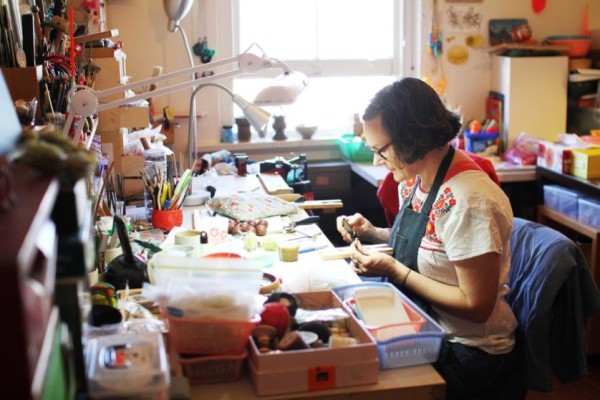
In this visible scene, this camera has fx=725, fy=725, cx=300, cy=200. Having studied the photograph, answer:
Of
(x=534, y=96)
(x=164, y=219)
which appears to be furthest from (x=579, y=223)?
(x=164, y=219)

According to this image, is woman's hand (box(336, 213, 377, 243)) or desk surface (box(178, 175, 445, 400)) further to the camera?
woman's hand (box(336, 213, 377, 243))

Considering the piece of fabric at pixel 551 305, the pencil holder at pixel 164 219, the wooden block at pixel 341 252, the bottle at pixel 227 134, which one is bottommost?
the piece of fabric at pixel 551 305

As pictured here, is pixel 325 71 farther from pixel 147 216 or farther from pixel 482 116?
pixel 147 216

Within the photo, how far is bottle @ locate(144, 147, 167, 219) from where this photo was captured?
267 cm

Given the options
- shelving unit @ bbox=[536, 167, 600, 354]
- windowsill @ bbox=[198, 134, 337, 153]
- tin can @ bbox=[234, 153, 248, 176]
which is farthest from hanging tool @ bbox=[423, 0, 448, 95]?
tin can @ bbox=[234, 153, 248, 176]

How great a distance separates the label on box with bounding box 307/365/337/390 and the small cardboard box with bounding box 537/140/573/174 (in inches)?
94.6

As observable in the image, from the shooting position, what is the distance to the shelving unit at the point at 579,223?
3171 millimetres

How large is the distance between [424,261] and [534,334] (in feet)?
1.18

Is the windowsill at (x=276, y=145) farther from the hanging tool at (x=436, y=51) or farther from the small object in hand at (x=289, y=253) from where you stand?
the small object in hand at (x=289, y=253)

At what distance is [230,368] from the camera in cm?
145

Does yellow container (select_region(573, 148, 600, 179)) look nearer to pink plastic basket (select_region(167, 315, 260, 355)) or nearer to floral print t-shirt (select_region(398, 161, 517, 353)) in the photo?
floral print t-shirt (select_region(398, 161, 517, 353))

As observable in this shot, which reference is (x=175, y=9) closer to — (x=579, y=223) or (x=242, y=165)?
(x=242, y=165)

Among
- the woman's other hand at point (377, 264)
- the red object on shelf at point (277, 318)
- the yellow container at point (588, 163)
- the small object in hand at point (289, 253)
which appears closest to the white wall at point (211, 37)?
the yellow container at point (588, 163)

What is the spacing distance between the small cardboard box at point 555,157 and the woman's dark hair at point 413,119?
1540 mm
